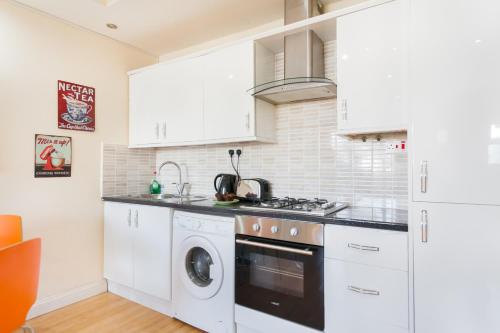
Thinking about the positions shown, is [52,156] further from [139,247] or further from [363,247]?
[363,247]

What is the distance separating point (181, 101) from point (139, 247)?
1.34 metres

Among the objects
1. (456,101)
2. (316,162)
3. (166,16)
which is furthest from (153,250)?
(456,101)

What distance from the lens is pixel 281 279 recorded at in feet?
6.02

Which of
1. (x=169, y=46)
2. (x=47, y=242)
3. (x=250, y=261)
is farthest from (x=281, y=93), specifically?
(x=47, y=242)

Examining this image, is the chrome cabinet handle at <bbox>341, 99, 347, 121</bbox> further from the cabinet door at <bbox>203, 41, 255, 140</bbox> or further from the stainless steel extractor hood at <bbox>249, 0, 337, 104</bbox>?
the cabinet door at <bbox>203, 41, 255, 140</bbox>

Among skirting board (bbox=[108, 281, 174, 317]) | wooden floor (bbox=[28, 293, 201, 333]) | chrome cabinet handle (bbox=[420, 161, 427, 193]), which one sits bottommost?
wooden floor (bbox=[28, 293, 201, 333])

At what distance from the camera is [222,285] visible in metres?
2.04

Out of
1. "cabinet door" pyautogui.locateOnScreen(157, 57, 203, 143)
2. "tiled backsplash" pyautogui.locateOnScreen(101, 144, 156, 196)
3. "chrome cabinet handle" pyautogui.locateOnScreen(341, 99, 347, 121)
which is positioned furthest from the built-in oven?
"tiled backsplash" pyautogui.locateOnScreen(101, 144, 156, 196)

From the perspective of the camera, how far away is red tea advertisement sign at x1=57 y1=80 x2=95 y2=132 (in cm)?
256

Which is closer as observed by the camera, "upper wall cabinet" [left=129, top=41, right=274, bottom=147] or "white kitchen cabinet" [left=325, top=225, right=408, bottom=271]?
"white kitchen cabinet" [left=325, top=225, right=408, bottom=271]

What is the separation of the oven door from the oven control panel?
0.12ft

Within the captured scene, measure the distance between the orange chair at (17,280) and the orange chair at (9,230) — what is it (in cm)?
61

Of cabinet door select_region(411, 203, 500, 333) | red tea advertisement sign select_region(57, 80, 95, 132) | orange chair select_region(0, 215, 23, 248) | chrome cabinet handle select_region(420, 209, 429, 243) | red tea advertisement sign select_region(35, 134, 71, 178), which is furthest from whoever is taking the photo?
red tea advertisement sign select_region(57, 80, 95, 132)

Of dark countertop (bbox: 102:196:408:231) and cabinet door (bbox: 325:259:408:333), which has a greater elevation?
dark countertop (bbox: 102:196:408:231)
